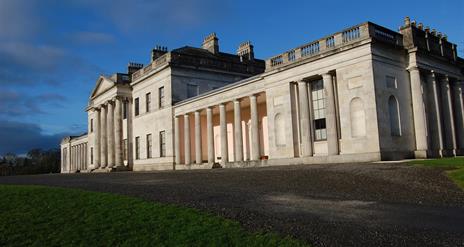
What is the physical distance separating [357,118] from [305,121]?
357cm

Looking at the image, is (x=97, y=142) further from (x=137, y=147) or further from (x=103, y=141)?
(x=137, y=147)

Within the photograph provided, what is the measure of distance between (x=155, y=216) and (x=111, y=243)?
5.27 feet

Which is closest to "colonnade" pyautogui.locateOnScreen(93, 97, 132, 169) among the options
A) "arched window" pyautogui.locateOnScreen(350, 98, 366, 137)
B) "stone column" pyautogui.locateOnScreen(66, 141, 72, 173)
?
"stone column" pyautogui.locateOnScreen(66, 141, 72, 173)

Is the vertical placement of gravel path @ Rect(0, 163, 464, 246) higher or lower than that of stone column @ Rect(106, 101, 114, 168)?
lower

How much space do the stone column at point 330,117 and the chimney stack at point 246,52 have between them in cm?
2176

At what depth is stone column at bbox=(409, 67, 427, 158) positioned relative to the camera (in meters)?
23.1

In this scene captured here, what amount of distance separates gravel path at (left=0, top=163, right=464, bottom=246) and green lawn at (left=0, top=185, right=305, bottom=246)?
0.62 metres

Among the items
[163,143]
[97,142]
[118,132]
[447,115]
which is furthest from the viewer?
[97,142]

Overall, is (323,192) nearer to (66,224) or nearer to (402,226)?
(402,226)

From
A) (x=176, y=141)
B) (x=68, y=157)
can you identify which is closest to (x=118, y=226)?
(x=176, y=141)

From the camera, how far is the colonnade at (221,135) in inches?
1148

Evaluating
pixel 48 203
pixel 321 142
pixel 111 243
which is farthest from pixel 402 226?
pixel 321 142

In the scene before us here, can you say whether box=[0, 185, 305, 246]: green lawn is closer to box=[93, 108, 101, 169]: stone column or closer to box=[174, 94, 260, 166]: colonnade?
box=[174, 94, 260, 166]: colonnade

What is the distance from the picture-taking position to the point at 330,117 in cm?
2352
